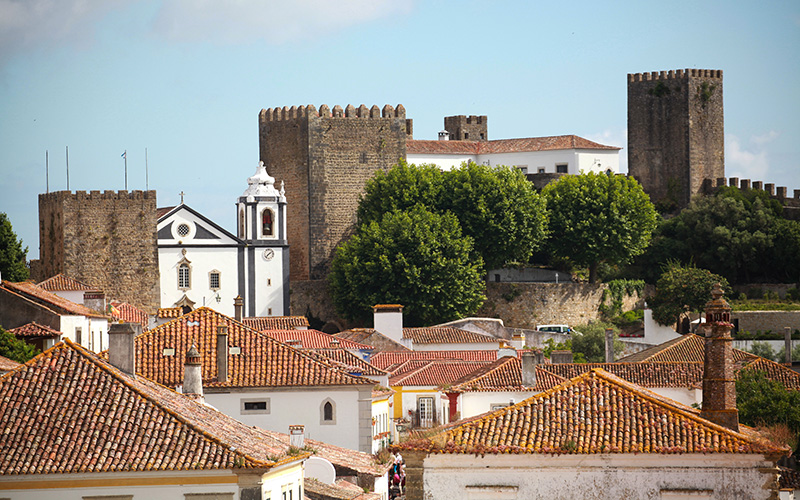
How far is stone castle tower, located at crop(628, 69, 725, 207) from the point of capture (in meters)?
95.2

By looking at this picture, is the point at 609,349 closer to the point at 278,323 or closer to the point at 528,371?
the point at 278,323

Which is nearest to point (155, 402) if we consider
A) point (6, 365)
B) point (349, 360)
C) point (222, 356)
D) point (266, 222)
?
point (6, 365)

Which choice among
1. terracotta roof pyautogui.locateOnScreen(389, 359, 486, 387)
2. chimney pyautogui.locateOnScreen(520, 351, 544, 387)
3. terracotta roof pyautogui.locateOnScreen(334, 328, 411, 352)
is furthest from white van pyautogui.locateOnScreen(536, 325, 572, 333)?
chimney pyautogui.locateOnScreen(520, 351, 544, 387)

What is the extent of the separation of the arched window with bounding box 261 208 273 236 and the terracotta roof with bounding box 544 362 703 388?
35344mm

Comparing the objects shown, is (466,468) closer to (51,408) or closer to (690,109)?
(51,408)

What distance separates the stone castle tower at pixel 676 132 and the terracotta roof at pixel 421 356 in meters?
33.3

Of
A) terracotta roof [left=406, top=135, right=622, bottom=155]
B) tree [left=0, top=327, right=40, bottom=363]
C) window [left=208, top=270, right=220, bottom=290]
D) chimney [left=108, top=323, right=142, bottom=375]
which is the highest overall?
terracotta roof [left=406, top=135, right=622, bottom=155]

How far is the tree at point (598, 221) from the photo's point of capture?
8425 cm

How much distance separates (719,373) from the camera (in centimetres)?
2616

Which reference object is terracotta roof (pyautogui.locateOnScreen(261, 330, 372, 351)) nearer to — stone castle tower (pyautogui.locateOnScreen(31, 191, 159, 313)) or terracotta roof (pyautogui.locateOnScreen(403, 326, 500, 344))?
terracotta roof (pyautogui.locateOnScreen(403, 326, 500, 344))

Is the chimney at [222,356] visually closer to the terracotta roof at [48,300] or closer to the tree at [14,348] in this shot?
the tree at [14,348]

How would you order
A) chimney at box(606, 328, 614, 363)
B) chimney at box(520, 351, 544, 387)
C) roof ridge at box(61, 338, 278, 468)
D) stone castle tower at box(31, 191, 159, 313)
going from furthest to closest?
stone castle tower at box(31, 191, 159, 313) → chimney at box(606, 328, 614, 363) → chimney at box(520, 351, 544, 387) → roof ridge at box(61, 338, 278, 468)

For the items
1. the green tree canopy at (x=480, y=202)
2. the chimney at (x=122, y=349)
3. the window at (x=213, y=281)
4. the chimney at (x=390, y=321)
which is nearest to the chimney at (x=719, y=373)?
the chimney at (x=122, y=349)

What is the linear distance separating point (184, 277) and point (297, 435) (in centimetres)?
4921
